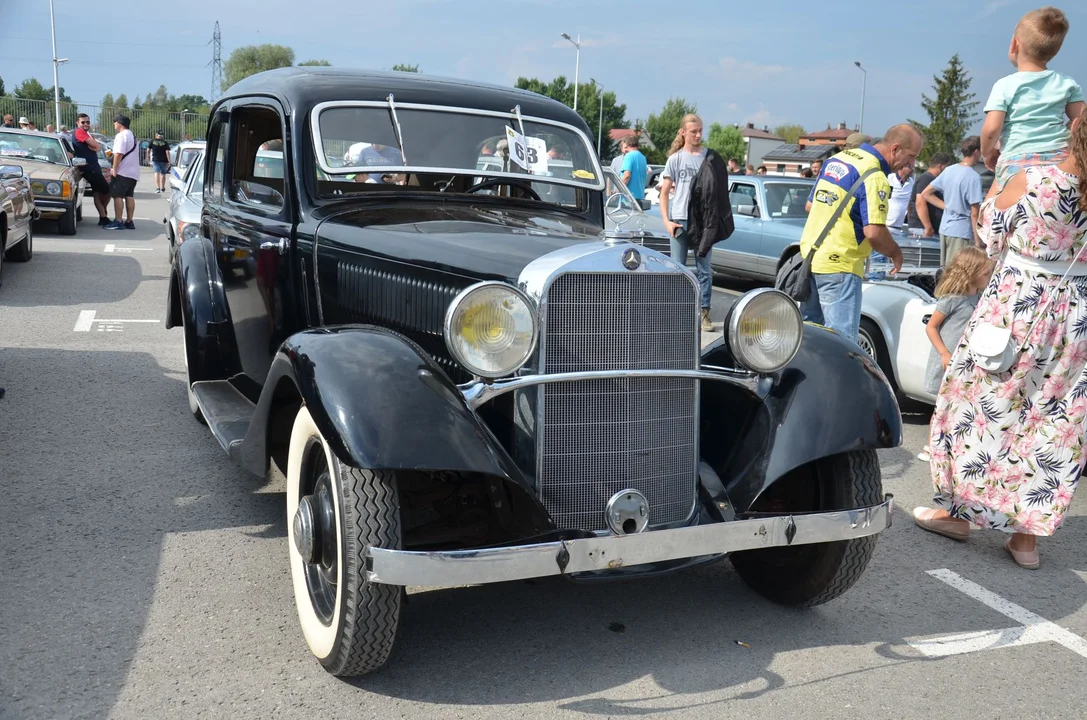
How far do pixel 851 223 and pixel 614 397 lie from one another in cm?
278

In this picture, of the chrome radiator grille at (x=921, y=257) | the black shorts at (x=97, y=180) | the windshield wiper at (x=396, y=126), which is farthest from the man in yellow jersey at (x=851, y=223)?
the black shorts at (x=97, y=180)

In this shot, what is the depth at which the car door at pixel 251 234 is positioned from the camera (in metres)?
4.07

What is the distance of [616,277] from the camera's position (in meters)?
2.86

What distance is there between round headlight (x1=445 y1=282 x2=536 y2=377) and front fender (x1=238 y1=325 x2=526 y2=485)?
116 millimetres

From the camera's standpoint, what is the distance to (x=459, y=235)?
11.1 ft

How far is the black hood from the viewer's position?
122 inches

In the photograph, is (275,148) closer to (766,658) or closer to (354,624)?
(354,624)

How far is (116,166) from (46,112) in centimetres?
3099

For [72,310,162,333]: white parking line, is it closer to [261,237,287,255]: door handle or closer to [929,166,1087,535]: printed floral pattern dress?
[261,237,287,255]: door handle

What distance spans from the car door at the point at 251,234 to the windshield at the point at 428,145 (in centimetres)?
29

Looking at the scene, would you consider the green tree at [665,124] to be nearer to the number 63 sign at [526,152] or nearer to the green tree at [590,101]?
the green tree at [590,101]

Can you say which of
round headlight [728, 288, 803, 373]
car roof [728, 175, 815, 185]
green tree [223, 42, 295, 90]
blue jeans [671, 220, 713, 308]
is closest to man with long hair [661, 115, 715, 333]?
blue jeans [671, 220, 713, 308]

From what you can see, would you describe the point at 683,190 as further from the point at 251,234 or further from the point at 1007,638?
the point at 1007,638

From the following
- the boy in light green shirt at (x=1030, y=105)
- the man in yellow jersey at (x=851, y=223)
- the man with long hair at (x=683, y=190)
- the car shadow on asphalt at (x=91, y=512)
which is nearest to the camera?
the car shadow on asphalt at (x=91, y=512)
